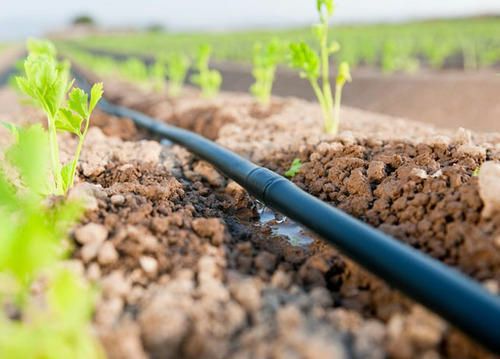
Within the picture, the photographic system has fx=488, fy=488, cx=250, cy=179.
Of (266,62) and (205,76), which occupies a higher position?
(266,62)

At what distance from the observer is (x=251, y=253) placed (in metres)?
1.96

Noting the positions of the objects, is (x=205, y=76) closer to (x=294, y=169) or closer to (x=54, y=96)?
(x=294, y=169)

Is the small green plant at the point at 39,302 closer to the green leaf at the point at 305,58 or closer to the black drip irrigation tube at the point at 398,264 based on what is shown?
the black drip irrigation tube at the point at 398,264

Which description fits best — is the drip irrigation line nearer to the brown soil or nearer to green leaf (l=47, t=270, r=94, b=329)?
green leaf (l=47, t=270, r=94, b=329)

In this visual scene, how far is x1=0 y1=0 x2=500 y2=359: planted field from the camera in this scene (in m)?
1.32

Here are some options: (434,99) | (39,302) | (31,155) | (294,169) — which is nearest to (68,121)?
(31,155)

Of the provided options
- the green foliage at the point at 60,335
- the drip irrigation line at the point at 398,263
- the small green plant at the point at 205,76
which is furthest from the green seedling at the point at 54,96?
the small green plant at the point at 205,76

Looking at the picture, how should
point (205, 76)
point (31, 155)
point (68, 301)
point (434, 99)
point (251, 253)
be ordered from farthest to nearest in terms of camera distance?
point (434, 99), point (205, 76), point (251, 253), point (31, 155), point (68, 301)

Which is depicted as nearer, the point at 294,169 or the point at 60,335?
the point at 60,335

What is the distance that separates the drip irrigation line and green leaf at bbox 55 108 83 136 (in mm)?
933

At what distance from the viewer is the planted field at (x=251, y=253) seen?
132cm

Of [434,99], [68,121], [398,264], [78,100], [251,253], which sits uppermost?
[78,100]

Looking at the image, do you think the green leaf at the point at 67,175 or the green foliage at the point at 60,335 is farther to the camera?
the green leaf at the point at 67,175

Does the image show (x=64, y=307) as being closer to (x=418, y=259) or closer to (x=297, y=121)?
(x=418, y=259)
